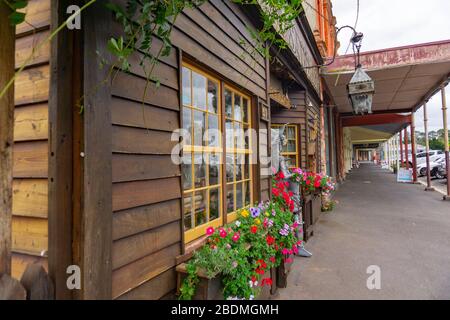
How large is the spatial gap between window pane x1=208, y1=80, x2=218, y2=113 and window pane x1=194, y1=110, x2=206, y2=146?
0.15m

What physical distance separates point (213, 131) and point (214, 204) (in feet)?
2.08

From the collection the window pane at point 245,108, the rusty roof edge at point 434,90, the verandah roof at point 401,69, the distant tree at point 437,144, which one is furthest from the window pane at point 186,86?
the distant tree at point 437,144

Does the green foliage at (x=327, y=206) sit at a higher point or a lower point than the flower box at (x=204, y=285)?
lower

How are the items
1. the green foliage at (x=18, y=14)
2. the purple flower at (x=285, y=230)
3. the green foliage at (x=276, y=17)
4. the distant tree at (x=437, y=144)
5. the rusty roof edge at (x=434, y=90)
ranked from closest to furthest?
the green foliage at (x=18, y=14) < the green foliage at (x=276, y=17) < the purple flower at (x=285, y=230) < the rusty roof edge at (x=434, y=90) < the distant tree at (x=437, y=144)

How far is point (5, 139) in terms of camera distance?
33.4 inches

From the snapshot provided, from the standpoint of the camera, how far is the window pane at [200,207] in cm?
206

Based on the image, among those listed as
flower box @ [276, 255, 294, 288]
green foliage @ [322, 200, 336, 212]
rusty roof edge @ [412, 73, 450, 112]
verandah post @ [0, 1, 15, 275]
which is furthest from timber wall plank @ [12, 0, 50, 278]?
rusty roof edge @ [412, 73, 450, 112]

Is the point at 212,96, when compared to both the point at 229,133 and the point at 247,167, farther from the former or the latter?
the point at 247,167

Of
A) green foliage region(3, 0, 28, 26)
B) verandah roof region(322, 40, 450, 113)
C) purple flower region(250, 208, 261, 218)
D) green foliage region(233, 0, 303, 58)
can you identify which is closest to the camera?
green foliage region(3, 0, 28, 26)

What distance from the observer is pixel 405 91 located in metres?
8.65

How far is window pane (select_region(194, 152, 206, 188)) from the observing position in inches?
80.2

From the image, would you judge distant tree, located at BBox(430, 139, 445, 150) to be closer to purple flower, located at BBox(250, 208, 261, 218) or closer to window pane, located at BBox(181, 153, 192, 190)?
purple flower, located at BBox(250, 208, 261, 218)

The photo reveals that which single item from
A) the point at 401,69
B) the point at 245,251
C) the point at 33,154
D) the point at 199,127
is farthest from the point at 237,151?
the point at 401,69

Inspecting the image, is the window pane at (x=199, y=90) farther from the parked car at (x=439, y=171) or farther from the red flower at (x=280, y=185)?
the parked car at (x=439, y=171)
